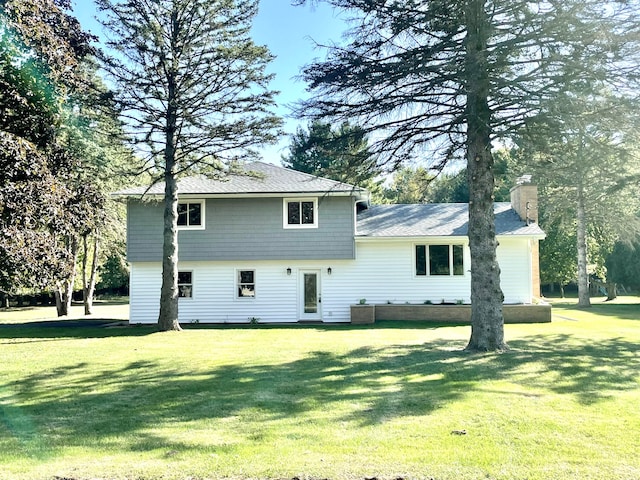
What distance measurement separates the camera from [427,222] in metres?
20.1

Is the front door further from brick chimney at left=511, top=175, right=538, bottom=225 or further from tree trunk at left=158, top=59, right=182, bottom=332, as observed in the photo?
brick chimney at left=511, top=175, right=538, bottom=225

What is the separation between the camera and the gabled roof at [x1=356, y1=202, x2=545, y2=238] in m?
18.8

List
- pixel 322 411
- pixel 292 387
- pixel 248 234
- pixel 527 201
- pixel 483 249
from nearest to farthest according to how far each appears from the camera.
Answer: pixel 322 411 → pixel 292 387 → pixel 483 249 → pixel 248 234 → pixel 527 201

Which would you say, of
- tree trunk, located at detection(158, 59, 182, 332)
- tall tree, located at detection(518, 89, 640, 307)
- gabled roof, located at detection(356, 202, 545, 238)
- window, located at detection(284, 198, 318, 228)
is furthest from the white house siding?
tall tree, located at detection(518, 89, 640, 307)

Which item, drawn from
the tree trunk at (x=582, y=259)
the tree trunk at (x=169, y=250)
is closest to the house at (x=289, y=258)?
the tree trunk at (x=169, y=250)

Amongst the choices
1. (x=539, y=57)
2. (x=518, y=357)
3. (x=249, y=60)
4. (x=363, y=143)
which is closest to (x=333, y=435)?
(x=518, y=357)

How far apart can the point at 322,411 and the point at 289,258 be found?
1252cm

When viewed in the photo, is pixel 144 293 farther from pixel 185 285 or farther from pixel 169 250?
pixel 169 250

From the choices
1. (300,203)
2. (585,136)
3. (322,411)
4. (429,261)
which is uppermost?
(300,203)

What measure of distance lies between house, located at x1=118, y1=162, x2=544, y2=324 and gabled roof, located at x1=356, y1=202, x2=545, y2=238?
12cm

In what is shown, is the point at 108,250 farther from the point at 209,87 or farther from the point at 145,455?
the point at 145,455

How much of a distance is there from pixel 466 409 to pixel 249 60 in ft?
42.6

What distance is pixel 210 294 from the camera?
63.2 ft

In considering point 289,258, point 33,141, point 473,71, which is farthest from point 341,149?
Result: point 289,258
